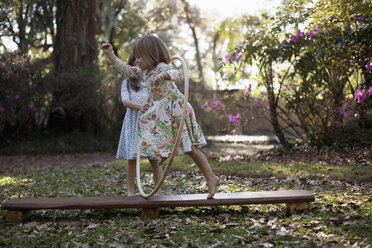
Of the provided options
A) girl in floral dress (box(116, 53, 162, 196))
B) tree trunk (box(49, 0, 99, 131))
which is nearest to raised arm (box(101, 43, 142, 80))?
girl in floral dress (box(116, 53, 162, 196))

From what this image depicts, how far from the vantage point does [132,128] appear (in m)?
4.20

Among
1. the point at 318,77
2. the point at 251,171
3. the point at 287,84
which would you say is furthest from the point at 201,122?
the point at 251,171

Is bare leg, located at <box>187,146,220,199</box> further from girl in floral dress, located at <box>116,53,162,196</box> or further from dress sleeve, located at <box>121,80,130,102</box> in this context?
dress sleeve, located at <box>121,80,130,102</box>

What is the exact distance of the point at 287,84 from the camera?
8.43 metres

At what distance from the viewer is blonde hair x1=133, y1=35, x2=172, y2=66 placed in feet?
11.7

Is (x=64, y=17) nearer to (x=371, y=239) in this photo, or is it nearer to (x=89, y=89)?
(x=89, y=89)

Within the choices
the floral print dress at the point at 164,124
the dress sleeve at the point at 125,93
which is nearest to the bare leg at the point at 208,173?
the floral print dress at the point at 164,124

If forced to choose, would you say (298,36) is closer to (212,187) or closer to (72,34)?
(212,187)

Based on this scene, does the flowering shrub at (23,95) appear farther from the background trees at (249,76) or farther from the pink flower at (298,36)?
the pink flower at (298,36)

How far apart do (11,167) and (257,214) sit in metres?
6.26

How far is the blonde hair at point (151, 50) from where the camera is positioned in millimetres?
3555

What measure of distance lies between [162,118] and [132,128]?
788mm

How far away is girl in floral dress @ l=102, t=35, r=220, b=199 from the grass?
1.49 feet

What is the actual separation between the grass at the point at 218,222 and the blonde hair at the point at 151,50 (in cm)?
153
